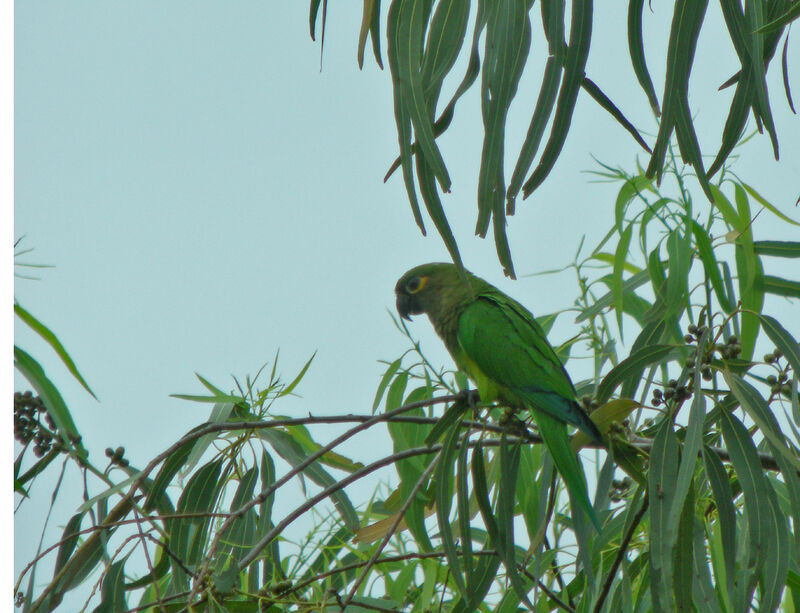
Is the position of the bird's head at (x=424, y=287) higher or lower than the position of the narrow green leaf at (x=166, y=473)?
higher

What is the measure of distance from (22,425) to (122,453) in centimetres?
17

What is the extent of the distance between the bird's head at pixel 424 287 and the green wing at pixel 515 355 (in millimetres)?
225

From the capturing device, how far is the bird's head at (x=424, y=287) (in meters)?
2.59

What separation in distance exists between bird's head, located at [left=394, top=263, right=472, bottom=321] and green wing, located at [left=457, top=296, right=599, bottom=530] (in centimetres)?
23

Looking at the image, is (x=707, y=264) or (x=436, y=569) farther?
(x=436, y=569)

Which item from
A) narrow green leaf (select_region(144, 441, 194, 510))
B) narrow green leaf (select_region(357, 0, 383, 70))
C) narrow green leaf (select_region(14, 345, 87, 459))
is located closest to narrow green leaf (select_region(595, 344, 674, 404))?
narrow green leaf (select_region(357, 0, 383, 70))

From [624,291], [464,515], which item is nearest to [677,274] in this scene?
[624,291]

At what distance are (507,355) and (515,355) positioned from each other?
2 cm

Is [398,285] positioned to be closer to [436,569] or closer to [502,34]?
[436,569]

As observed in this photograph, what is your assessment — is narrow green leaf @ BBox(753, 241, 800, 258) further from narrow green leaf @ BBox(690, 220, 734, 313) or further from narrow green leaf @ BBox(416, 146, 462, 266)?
narrow green leaf @ BBox(416, 146, 462, 266)

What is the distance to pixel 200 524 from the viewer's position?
181 cm

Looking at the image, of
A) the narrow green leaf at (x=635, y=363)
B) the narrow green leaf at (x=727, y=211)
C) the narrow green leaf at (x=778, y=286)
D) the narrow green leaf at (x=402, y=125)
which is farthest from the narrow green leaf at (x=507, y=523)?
the narrow green leaf at (x=727, y=211)

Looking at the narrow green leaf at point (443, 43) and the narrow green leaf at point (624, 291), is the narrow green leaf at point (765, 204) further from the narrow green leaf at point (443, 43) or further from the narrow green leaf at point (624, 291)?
the narrow green leaf at point (443, 43)
